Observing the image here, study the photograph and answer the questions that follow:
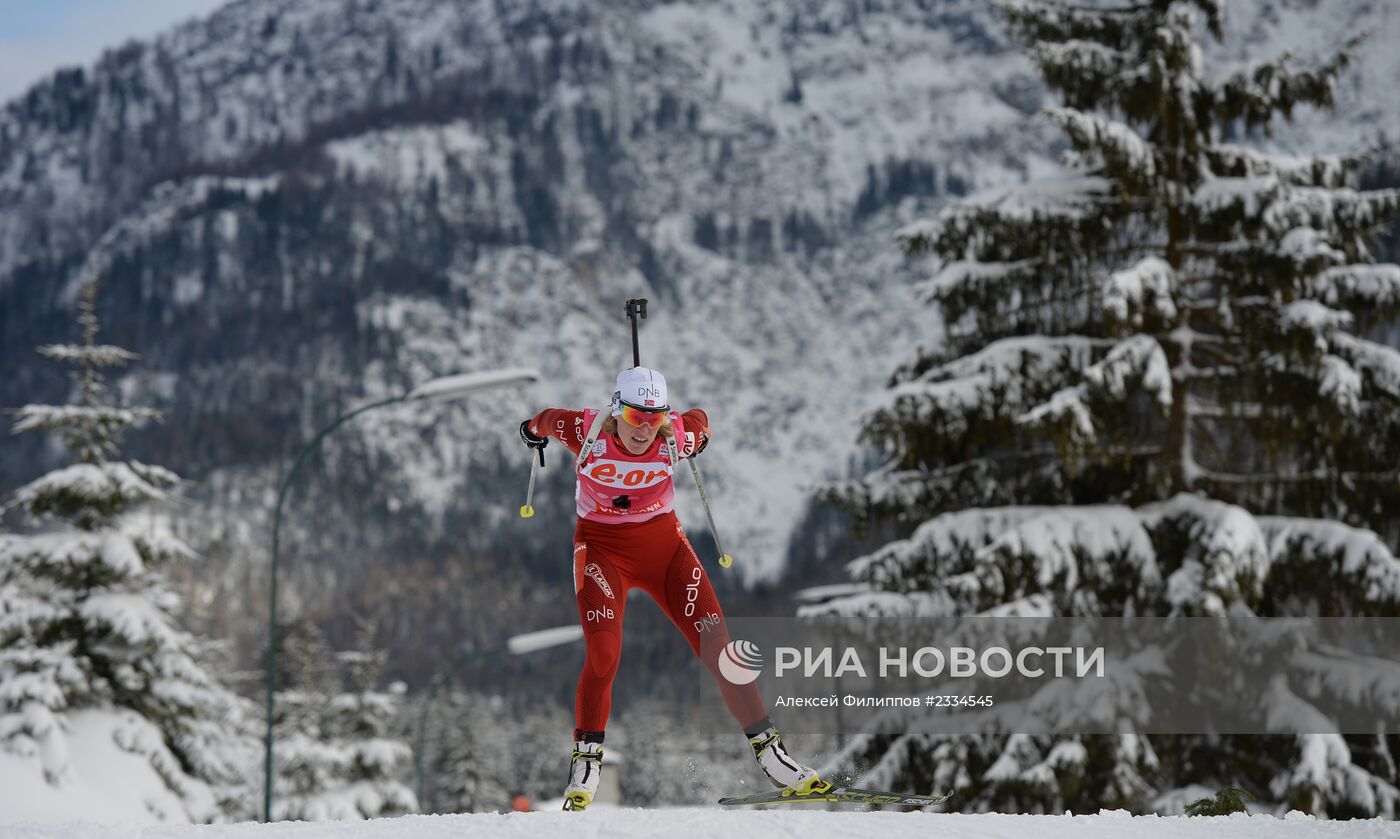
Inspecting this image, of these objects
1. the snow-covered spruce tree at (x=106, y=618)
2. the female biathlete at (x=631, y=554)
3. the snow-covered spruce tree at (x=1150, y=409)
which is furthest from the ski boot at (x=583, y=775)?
the snow-covered spruce tree at (x=106, y=618)

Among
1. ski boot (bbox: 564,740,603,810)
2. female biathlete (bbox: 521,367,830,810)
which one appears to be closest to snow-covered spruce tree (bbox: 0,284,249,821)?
ski boot (bbox: 564,740,603,810)

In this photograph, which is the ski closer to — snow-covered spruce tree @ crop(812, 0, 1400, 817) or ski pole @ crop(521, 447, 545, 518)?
ski pole @ crop(521, 447, 545, 518)

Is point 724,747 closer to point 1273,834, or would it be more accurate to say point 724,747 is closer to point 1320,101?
point 1320,101

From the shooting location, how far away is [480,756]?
48.0 meters

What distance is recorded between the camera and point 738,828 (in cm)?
690

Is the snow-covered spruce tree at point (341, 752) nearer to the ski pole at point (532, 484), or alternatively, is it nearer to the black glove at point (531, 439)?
the ski pole at point (532, 484)

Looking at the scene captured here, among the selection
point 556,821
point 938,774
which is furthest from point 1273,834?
point 938,774

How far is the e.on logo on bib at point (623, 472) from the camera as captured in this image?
826cm

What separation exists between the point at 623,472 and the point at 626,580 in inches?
25.3

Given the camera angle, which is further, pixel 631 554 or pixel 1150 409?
pixel 1150 409

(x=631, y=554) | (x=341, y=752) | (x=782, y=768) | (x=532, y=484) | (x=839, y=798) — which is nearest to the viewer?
(x=839, y=798)

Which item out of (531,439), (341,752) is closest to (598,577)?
(531,439)

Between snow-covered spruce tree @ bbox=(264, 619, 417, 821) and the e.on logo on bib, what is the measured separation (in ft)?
82.5

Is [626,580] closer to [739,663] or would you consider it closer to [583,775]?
[739,663]
